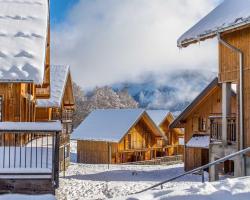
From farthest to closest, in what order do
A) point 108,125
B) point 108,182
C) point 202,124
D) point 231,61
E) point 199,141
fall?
1. point 108,125
2. point 202,124
3. point 199,141
4. point 108,182
5. point 231,61

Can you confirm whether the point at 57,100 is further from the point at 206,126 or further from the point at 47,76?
the point at 206,126

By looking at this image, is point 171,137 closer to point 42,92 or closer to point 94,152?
point 94,152

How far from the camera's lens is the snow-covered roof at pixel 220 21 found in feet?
51.3

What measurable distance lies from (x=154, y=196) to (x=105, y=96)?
87.6 metres

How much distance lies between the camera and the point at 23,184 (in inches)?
499

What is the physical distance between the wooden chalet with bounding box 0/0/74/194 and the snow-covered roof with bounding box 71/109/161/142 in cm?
1835

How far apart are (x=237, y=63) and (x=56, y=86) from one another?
18.3 m

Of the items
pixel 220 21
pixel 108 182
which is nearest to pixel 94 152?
pixel 108 182

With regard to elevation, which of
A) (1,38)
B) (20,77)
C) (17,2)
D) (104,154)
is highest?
(17,2)

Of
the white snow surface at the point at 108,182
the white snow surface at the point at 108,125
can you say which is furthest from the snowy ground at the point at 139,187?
the white snow surface at the point at 108,125

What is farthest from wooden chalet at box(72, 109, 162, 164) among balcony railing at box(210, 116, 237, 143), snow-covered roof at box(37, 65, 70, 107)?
balcony railing at box(210, 116, 237, 143)

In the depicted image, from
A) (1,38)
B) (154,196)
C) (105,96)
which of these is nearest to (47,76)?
(1,38)

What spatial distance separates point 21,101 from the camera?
1816 centimetres

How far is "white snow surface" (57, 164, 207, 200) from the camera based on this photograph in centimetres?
1917
